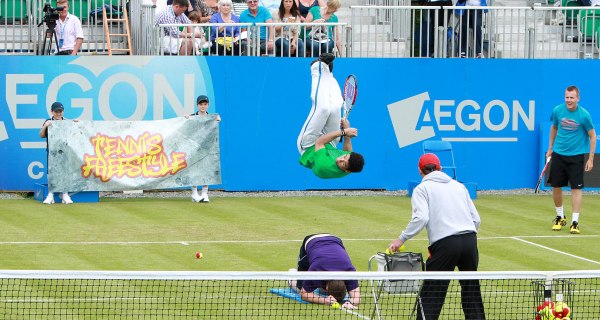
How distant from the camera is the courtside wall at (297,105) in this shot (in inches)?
934

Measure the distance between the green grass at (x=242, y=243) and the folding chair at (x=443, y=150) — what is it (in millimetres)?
909

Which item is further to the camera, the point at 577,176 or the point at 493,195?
the point at 493,195

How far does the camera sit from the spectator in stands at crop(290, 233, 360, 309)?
531 inches

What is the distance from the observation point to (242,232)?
63.7ft

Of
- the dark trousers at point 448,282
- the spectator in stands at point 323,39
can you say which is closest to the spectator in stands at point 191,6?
the spectator in stands at point 323,39

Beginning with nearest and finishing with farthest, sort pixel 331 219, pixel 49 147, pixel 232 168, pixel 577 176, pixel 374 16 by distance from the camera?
pixel 577 176
pixel 331 219
pixel 49 147
pixel 232 168
pixel 374 16

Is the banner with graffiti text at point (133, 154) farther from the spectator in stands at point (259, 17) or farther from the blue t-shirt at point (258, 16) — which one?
the blue t-shirt at point (258, 16)

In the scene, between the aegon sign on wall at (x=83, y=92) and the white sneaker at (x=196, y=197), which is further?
the aegon sign on wall at (x=83, y=92)

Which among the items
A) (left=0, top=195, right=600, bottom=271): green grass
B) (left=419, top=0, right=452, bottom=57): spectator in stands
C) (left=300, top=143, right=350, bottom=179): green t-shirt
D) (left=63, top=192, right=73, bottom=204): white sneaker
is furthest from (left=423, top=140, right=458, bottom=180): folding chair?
(left=300, top=143, right=350, bottom=179): green t-shirt

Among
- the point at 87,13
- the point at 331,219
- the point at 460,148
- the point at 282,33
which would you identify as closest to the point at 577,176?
the point at 331,219

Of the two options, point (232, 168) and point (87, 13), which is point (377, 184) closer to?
point (232, 168)

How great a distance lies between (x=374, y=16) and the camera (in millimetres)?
26281

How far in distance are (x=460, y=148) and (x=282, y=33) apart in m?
A: 4.41

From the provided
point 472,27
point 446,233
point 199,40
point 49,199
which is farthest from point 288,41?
point 446,233
